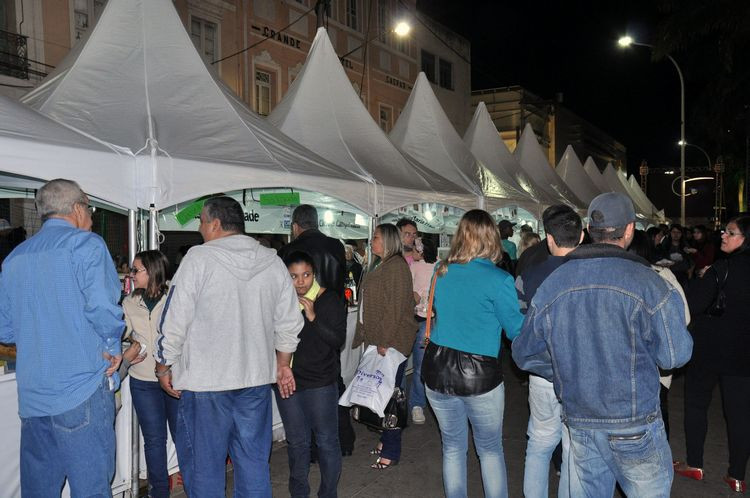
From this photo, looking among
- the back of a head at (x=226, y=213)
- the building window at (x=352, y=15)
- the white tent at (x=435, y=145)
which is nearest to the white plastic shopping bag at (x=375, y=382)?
the back of a head at (x=226, y=213)

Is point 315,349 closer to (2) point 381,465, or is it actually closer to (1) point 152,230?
(2) point 381,465

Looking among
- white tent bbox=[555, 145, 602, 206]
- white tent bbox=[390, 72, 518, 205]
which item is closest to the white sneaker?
white tent bbox=[390, 72, 518, 205]

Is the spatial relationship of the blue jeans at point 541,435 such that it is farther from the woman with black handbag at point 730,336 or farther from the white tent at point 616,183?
the white tent at point 616,183

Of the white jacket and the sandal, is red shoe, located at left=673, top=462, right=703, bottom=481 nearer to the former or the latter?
the sandal

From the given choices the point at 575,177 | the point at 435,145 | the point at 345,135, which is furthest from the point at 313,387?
the point at 575,177

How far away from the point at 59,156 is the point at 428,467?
3679 mm

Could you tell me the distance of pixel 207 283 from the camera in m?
3.11

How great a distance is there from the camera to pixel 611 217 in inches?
98.4

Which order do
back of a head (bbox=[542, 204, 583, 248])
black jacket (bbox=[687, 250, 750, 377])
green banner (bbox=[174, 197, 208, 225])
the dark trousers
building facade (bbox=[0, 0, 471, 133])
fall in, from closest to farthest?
back of a head (bbox=[542, 204, 583, 248])
black jacket (bbox=[687, 250, 750, 377])
the dark trousers
green banner (bbox=[174, 197, 208, 225])
building facade (bbox=[0, 0, 471, 133])

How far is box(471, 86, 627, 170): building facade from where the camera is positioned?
32.4 metres

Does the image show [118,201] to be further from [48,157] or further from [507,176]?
[507,176]

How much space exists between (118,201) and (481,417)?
3.00m

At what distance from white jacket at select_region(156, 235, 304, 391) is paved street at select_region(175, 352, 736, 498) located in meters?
1.72

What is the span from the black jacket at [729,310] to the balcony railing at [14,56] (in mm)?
12472
